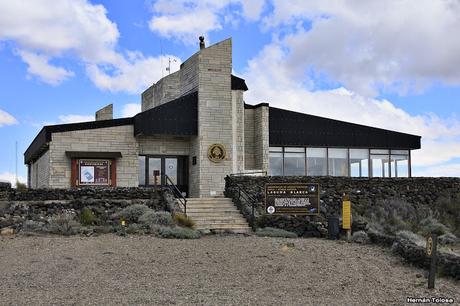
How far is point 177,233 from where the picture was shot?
59.2 ft

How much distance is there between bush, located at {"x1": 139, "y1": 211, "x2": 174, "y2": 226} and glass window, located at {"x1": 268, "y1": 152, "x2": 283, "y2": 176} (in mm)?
11569

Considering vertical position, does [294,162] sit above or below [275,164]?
above

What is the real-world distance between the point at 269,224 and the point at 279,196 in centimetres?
116

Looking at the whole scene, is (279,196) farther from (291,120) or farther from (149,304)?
(149,304)

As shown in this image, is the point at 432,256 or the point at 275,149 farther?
the point at 275,149

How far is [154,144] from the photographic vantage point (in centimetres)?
2877

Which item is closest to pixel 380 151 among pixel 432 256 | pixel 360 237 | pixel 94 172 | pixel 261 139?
pixel 261 139

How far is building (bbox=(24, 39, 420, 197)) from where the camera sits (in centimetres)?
2711

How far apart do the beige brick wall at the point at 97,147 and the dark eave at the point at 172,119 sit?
0.74 meters

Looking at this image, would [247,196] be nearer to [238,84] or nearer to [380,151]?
[238,84]

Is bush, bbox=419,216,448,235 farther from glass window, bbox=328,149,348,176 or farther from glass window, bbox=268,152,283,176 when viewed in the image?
glass window, bbox=268,152,283,176

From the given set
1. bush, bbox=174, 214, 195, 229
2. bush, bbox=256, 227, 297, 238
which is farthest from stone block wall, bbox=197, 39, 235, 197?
bush, bbox=256, 227, 297, 238

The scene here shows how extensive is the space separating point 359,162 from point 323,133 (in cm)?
286

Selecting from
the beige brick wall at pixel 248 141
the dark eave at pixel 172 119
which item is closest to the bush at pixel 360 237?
the dark eave at pixel 172 119
